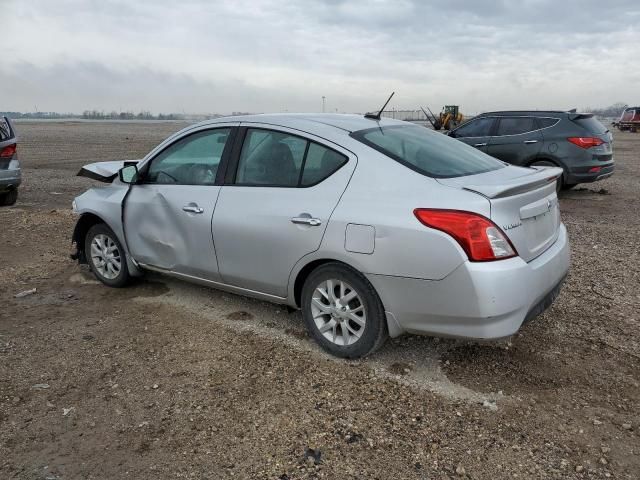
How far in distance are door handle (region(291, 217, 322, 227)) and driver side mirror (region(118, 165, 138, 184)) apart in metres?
1.82

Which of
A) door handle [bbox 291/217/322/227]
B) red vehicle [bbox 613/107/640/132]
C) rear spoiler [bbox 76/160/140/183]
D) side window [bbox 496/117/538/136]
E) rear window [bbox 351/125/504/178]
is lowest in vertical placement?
Answer: red vehicle [bbox 613/107/640/132]

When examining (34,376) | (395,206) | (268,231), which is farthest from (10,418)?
(395,206)

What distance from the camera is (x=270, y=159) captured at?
3.95 m

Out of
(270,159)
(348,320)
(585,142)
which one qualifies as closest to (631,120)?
(585,142)

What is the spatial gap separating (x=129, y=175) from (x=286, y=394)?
8.25 feet

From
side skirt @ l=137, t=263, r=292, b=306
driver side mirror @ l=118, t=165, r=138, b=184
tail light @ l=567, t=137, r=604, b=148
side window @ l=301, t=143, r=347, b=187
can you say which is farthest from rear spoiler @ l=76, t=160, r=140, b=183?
tail light @ l=567, t=137, r=604, b=148

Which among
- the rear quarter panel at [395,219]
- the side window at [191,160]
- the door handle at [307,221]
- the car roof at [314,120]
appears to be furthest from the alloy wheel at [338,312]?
the side window at [191,160]

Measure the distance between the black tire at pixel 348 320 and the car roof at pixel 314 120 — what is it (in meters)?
1.01

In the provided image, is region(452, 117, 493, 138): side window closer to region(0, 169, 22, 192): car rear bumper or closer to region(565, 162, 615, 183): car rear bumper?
region(565, 162, 615, 183): car rear bumper

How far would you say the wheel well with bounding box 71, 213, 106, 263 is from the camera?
17.1 feet

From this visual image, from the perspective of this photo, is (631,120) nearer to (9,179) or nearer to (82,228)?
(9,179)

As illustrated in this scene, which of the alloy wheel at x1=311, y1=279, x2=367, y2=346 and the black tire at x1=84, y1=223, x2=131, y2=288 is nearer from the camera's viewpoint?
the alloy wheel at x1=311, y1=279, x2=367, y2=346

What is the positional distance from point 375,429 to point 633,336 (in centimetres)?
233

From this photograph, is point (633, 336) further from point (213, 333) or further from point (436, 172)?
point (213, 333)
